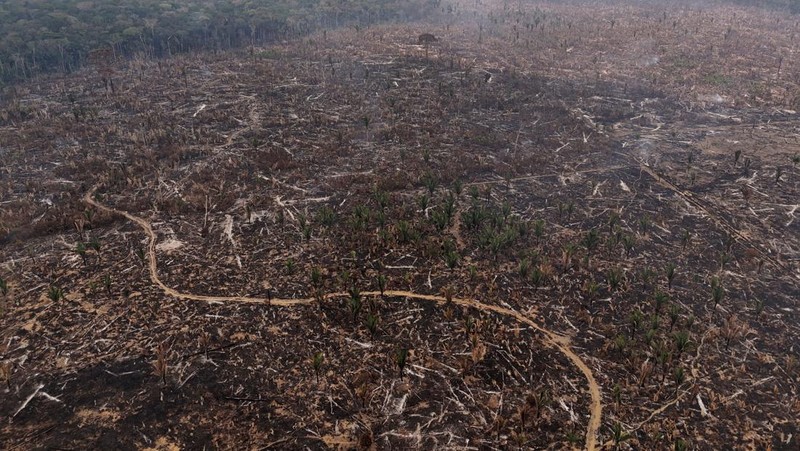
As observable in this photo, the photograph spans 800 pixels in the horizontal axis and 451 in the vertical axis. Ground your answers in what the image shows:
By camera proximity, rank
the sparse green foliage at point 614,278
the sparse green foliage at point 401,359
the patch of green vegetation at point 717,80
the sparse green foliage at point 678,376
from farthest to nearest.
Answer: the patch of green vegetation at point 717,80 → the sparse green foliage at point 614,278 → the sparse green foliage at point 401,359 → the sparse green foliage at point 678,376

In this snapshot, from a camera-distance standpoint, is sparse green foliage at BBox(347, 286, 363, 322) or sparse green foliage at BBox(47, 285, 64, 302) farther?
sparse green foliage at BBox(47, 285, 64, 302)

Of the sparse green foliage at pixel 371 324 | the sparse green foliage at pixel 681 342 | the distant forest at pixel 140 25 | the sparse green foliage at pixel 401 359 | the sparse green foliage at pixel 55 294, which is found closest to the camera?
the sparse green foliage at pixel 401 359

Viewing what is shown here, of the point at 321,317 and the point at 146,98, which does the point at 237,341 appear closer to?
the point at 321,317

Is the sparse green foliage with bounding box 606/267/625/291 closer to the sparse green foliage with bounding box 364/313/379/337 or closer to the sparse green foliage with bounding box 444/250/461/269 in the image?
the sparse green foliage with bounding box 444/250/461/269

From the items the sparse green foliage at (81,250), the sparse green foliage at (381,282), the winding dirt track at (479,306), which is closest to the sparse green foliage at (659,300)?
the winding dirt track at (479,306)

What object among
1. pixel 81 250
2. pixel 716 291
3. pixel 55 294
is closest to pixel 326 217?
pixel 81 250

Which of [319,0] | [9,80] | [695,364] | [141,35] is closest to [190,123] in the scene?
[9,80]

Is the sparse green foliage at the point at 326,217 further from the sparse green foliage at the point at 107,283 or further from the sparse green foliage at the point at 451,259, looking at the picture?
the sparse green foliage at the point at 107,283

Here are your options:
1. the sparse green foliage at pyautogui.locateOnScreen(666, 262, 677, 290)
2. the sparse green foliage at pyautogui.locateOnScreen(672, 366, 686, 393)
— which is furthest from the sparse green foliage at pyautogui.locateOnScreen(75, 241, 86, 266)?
the sparse green foliage at pyautogui.locateOnScreen(666, 262, 677, 290)
